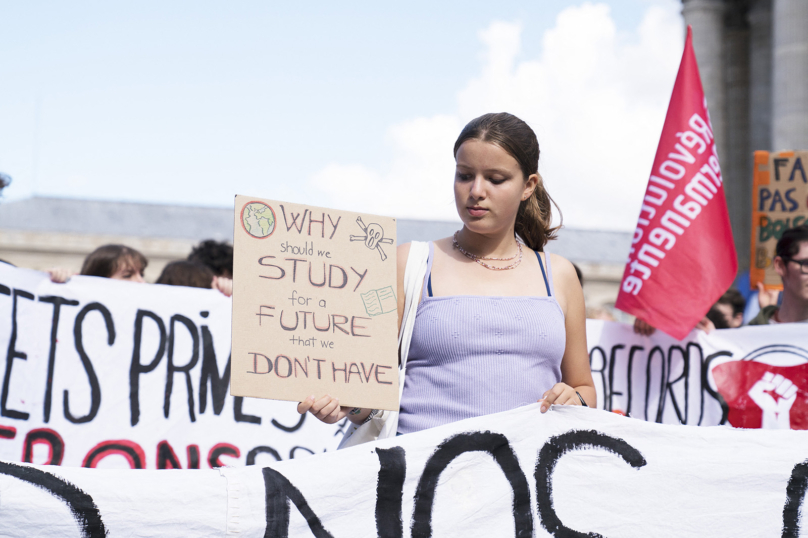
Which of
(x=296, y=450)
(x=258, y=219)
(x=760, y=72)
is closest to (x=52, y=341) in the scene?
(x=296, y=450)

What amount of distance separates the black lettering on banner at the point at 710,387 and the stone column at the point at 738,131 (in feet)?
55.0

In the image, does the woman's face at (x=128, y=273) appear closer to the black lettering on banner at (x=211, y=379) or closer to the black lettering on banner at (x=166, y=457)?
the black lettering on banner at (x=211, y=379)

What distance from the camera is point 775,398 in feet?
13.4

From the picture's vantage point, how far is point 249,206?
2.17 m

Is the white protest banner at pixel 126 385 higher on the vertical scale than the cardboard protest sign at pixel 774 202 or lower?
lower

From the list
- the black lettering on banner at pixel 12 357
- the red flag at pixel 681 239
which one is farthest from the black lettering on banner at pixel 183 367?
the red flag at pixel 681 239

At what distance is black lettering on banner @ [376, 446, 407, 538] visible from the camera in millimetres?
2125

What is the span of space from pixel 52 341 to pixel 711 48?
19312mm

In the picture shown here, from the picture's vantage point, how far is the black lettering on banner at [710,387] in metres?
4.26

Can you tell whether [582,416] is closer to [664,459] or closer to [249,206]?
[664,459]

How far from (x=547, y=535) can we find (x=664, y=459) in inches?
15.9

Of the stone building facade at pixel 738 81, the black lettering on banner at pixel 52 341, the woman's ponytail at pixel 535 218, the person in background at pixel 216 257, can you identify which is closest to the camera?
the woman's ponytail at pixel 535 218

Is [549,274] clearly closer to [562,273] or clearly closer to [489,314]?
[562,273]

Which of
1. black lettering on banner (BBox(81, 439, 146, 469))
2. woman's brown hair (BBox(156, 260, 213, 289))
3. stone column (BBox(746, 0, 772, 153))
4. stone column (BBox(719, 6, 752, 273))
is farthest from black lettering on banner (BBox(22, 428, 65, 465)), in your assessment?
stone column (BBox(746, 0, 772, 153))
